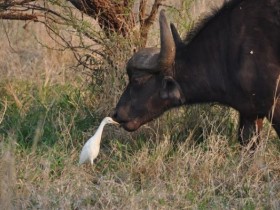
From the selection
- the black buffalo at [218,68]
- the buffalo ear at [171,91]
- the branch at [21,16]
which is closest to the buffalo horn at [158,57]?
the black buffalo at [218,68]

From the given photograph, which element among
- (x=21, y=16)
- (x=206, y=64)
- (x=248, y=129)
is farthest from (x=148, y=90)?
(x=21, y=16)

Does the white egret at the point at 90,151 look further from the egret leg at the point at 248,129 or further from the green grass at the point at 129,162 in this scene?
the egret leg at the point at 248,129

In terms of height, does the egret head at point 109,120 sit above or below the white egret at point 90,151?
above

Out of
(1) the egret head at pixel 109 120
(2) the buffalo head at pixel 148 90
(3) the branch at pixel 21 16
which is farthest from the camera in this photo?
(3) the branch at pixel 21 16

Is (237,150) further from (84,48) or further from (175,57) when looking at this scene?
(84,48)

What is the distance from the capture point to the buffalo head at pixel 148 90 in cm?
746

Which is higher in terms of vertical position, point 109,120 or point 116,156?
point 109,120

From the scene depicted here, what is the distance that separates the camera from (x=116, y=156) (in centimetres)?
768

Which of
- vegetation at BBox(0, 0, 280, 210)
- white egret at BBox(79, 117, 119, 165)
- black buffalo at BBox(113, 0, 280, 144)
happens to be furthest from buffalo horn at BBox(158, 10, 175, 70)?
white egret at BBox(79, 117, 119, 165)

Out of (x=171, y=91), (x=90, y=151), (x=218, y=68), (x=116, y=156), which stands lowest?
(x=116, y=156)

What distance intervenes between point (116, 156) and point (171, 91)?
0.81m

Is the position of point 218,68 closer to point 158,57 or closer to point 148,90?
point 158,57

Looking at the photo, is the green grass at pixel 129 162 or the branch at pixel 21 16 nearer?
the green grass at pixel 129 162

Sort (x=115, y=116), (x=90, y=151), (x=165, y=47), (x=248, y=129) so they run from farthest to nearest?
(x=248, y=129)
(x=115, y=116)
(x=165, y=47)
(x=90, y=151)
